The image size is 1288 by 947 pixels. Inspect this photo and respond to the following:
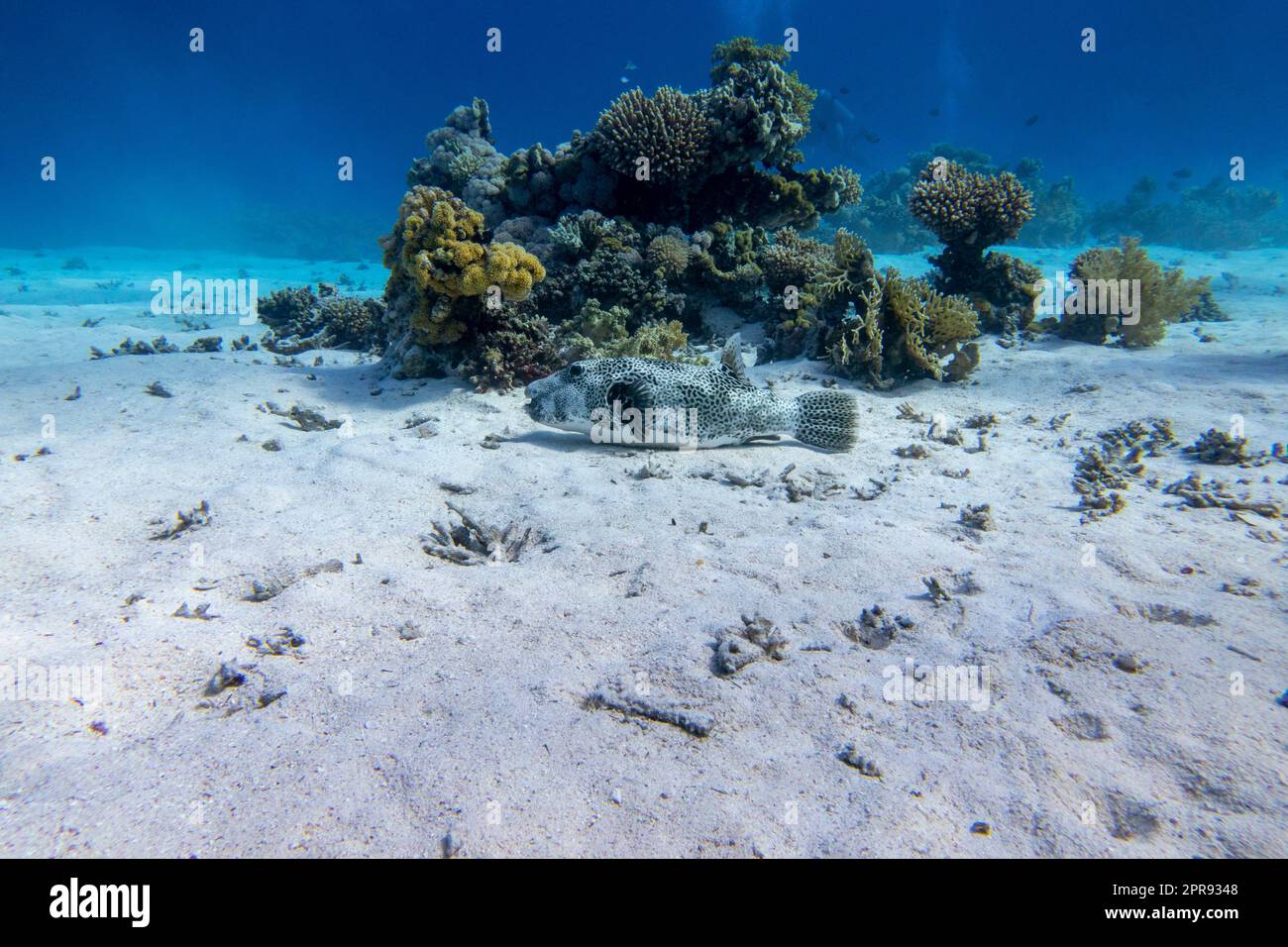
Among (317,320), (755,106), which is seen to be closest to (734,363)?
(755,106)

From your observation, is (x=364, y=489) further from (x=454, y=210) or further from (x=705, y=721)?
(x=454, y=210)

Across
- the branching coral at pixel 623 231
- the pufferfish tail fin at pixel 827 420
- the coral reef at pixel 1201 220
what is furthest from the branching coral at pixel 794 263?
the coral reef at pixel 1201 220

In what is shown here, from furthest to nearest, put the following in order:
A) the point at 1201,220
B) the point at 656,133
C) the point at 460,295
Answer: the point at 1201,220 → the point at 656,133 → the point at 460,295

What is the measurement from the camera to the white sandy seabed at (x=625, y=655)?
218 centimetres

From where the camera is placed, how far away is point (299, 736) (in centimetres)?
256

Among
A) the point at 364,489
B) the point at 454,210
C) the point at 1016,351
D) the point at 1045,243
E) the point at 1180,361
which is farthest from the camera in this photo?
the point at 1045,243

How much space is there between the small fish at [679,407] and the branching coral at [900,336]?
8.60 ft

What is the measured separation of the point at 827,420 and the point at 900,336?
3.30 meters

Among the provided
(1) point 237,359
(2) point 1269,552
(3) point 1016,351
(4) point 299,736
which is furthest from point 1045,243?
(4) point 299,736

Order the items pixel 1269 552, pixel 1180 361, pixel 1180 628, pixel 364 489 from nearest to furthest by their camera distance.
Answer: pixel 1180 628
pixel 1269 552
pixel 364 489
pixel 1180 361

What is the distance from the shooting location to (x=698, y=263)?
422 inches

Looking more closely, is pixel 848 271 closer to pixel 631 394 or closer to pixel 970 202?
pixel 970 202

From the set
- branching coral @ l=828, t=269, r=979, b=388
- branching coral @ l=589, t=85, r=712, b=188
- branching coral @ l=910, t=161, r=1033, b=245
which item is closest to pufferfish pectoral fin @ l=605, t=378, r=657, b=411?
branching coral @ l=828, t=269, r=979, b=388

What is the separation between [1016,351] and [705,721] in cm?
1065
